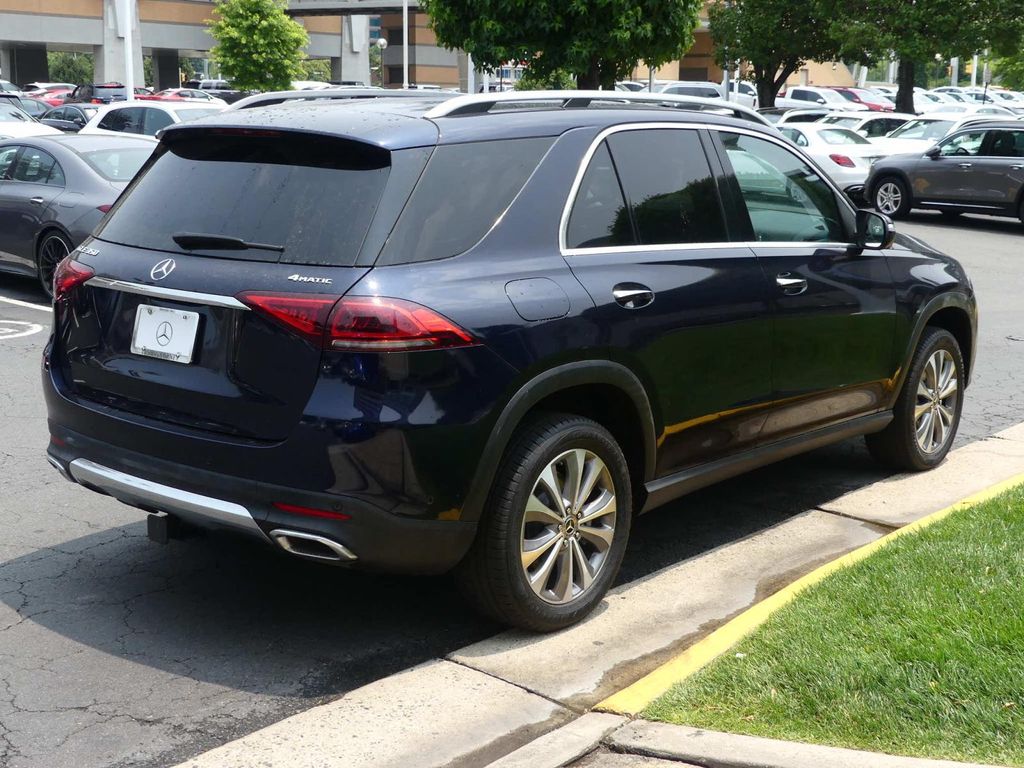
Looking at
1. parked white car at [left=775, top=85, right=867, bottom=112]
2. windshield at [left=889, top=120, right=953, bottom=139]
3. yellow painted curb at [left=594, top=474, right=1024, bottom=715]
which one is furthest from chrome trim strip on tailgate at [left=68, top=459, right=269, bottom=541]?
parked white car at [left=775, top=85, right=867, bottom=112]

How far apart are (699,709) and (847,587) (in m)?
1.09

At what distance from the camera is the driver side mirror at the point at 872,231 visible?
607cm

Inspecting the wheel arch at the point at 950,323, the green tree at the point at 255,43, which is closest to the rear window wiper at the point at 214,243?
the wheel arch at the point at 950,323

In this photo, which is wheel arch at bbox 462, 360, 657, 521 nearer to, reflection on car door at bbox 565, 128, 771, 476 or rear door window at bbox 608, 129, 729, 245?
reflection on car door at bbox 565, 128, 771, 476

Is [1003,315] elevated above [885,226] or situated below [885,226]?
below

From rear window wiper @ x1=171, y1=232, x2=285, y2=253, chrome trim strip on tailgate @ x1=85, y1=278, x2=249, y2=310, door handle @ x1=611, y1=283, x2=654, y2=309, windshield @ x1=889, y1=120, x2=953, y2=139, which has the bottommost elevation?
windshield @ x1=889, y1=120, x2=953, y2=139

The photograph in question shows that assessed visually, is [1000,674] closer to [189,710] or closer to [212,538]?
[189,710]

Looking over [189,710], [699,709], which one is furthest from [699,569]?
[189,710]

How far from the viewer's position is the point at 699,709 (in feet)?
12.7


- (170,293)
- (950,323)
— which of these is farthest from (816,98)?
(170,293)

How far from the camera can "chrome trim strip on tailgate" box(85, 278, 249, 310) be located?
13.6ft

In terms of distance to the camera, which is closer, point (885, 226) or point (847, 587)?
point (847, 587)

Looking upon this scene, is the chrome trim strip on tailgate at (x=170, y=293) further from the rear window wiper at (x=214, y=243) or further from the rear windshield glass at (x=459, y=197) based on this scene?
the rear windshield glass at (x=459, y=197)

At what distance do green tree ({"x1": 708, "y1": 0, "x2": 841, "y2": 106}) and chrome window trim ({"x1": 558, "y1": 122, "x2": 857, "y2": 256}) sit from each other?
34.8 m
